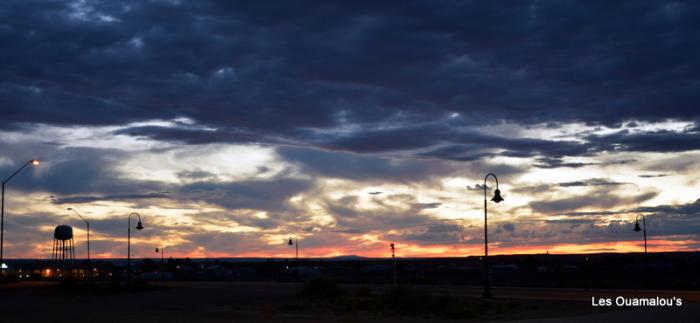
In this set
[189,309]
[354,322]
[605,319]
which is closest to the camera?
[605,319]

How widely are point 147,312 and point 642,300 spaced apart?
25.9 meters

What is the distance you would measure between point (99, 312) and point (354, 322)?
1520cm

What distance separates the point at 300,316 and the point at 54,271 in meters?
87.0

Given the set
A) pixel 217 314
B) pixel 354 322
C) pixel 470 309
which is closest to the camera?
pixel 354 322

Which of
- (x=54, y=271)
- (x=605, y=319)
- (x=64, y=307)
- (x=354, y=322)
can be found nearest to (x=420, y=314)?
(x=354, y=322)

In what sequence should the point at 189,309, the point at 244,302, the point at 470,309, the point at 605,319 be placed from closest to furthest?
the point at 605,319, the point at 470,309, the point at 189,309, the point at 244,302

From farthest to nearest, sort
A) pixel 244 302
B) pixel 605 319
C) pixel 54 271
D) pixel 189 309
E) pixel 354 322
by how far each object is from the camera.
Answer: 1. pixel 54 271
2. pixel 244 302
3. pixel 189 309
4. pixel 354 322
5. pixel 605 319

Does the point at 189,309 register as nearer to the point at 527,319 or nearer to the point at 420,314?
the point at 420,314

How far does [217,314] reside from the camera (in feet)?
121

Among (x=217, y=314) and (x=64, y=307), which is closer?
(x=217, y=314)

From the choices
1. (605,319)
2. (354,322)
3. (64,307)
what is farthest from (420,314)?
(64,307)

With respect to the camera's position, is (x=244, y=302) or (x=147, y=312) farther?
(x=244, y=302)

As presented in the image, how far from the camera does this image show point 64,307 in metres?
43.5

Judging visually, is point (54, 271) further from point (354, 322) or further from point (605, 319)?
point (605, 319)
